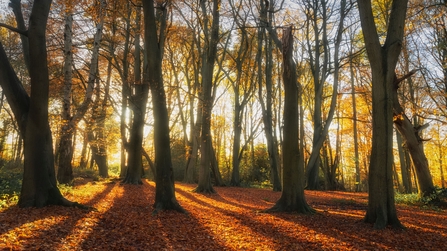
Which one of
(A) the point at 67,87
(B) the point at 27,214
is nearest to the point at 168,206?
(B) the point at 27,214

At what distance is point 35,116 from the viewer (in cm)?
700

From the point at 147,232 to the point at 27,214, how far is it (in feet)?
8.21

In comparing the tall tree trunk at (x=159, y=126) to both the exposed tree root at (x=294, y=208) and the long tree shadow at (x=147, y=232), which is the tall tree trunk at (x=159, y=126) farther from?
the exposed tree root at (x=294, y=208)

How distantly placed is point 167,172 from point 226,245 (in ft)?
10.4

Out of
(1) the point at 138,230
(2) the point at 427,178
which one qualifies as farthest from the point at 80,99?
(2) the point at 427,178

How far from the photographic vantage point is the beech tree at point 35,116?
268 inches

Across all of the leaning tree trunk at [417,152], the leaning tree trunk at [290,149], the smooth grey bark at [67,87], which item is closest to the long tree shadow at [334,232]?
the leaning tree trunk at [290,149]

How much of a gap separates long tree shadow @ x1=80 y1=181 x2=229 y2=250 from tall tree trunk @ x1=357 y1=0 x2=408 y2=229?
3.80 metres

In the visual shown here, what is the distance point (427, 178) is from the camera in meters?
12.1

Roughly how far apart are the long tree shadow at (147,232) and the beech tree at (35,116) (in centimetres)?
150

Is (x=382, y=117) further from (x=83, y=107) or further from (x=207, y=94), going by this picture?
(x=83, y=107)

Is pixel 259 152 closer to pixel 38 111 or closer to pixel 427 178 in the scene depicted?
pixel 427 178

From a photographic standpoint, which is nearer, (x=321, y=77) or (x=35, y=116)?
(x=35, y=116)

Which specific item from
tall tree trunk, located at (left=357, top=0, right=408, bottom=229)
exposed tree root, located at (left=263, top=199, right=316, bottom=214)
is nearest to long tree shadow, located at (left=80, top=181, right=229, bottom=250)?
exposed tree root, located at (left=263, top=199, right=316, bottom=214)
